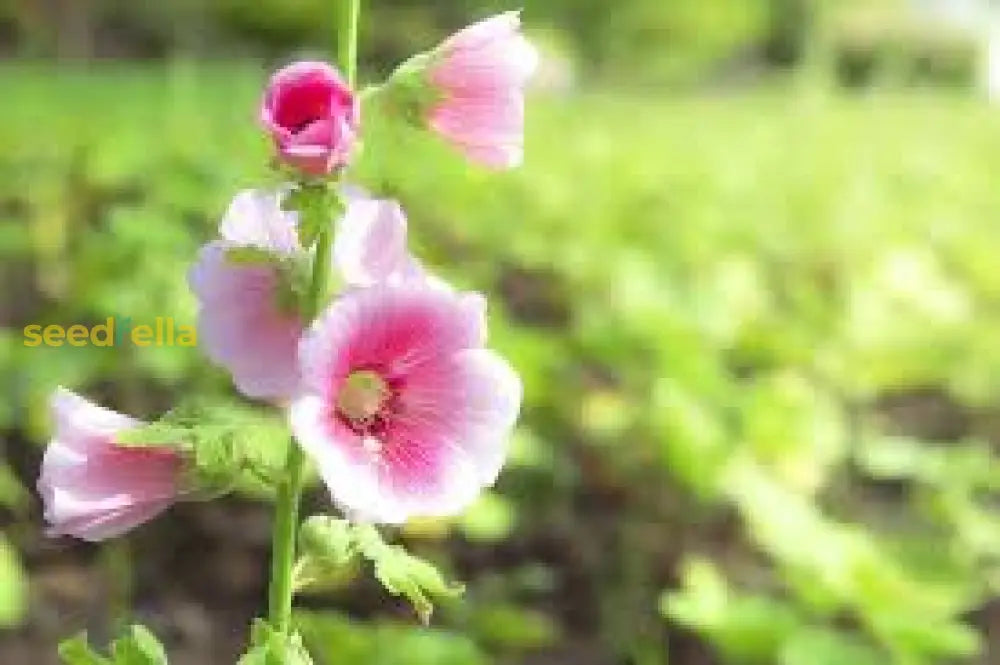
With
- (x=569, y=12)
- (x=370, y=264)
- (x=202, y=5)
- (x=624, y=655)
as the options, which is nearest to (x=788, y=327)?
(x=624, y=655)

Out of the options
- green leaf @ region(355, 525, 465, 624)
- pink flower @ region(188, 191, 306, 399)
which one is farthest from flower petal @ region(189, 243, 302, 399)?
green leaf @ region(355, 525, 465, 624)

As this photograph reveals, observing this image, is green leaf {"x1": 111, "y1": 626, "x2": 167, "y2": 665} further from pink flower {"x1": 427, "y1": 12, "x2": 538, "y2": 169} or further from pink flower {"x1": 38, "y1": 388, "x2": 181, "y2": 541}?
pink flower {"x1": 427, "y1": 12, "x2": 538, "y2": 169}

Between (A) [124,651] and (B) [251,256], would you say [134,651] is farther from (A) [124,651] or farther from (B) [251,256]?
(B) [251,256]

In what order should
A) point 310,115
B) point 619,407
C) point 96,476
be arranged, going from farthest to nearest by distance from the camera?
point 619,407 → point 96,476 → point 310,115

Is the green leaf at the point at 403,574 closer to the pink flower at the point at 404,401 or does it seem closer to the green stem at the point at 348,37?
the pink flower at the point at 404,401

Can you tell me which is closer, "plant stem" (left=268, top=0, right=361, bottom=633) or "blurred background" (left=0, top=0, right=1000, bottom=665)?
"plant stem" (left=268, top=0, right=361, bottom=633)

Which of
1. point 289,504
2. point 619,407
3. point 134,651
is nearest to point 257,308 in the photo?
point 289,504
